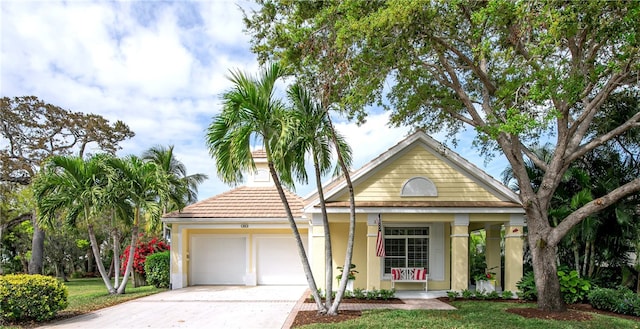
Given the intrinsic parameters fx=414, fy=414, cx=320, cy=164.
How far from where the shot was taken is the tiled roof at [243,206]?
56.6 ft

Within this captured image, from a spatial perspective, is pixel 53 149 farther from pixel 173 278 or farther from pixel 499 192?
pixel 499 192

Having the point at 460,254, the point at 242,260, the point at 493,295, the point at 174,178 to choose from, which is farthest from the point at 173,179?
the point at 493,295

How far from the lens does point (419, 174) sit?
14031 millimetres

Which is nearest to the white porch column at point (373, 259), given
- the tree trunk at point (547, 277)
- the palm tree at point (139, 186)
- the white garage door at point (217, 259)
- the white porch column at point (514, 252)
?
the white porch column at point (514, 252)

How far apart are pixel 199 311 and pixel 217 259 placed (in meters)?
6.89

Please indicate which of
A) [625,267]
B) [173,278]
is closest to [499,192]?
[625,267]

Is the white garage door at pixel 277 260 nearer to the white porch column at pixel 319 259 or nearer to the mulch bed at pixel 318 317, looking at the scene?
the white porch column at pixel 319 259

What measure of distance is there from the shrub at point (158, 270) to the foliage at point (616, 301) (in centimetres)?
1514

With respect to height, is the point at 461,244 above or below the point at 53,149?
below

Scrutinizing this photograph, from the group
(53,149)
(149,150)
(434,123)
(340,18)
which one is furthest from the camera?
(53,149)

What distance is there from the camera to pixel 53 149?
80.5 ft

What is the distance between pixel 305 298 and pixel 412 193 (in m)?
4.93

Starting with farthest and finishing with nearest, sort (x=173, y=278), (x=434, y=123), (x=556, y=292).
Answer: (x=173, y=278) < (x=434, y=123) < (x=556, y=292)

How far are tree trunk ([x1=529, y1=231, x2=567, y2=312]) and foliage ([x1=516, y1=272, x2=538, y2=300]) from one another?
5.94 feet
